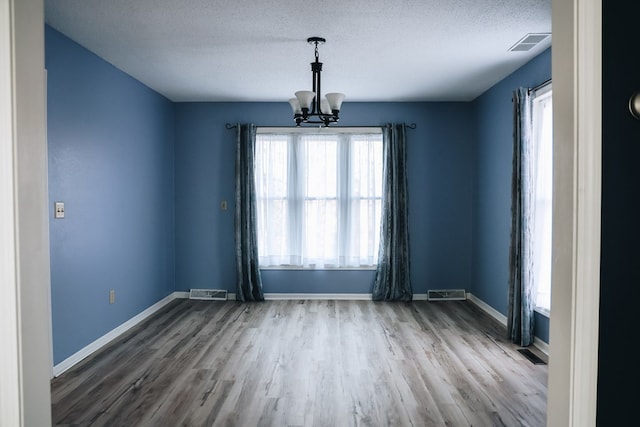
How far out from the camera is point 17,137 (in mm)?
951

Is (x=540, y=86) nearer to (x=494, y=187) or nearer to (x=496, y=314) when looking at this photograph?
(x=494, y=187)

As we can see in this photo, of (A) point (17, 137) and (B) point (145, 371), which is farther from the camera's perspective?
(B) point (145, 371)

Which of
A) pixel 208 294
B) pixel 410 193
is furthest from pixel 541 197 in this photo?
pixel 208 294

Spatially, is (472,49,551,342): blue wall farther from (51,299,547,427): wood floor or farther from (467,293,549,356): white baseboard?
(51,299,547,427): wood floor

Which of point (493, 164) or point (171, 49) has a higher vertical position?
point (171, 49)

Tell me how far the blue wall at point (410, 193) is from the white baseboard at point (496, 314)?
0.27 meters

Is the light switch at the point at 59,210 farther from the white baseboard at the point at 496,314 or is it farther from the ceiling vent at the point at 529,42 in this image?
the white baseboard at the point at 496,314

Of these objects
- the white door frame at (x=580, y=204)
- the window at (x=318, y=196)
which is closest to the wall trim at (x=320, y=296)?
the window at (x=318, y=196)

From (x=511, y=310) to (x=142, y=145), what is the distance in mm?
4200

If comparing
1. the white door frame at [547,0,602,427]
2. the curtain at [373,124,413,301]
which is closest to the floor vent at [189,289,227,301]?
the curtain at [373,124,413,301]

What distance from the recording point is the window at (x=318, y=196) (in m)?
5.47

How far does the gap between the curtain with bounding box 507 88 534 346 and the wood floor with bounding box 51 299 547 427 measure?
349 millimetres

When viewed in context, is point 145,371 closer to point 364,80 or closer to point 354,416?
point 354,416

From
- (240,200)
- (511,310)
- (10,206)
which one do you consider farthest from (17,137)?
(240,200)
